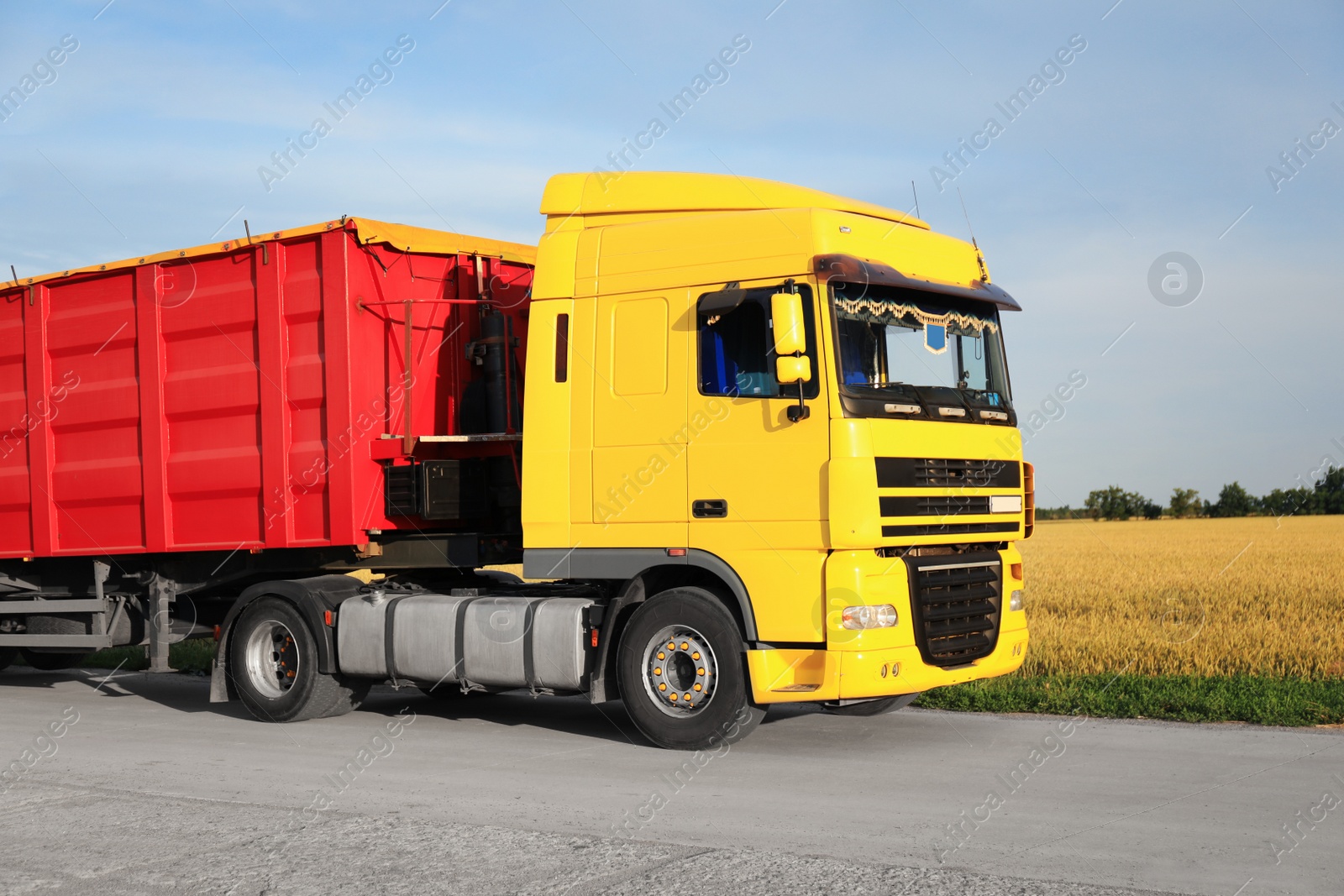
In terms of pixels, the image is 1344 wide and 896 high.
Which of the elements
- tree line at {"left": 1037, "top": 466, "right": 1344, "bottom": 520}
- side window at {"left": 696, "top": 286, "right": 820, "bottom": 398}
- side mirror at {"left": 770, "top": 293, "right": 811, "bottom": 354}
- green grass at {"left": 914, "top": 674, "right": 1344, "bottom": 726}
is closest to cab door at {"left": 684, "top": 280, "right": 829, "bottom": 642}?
side window at {"left": 696, "top": 286, "right": 820, "bottom": 398}

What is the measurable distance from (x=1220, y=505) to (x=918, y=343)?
7563 cm

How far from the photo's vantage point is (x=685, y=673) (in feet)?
26.6

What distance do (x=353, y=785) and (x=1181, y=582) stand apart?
16.8m

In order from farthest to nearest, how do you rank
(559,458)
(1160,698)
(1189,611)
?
(1189,611) → (1160,698) → (559,458)

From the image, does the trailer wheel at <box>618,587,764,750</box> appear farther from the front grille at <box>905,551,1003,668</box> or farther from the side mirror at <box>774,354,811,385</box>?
the side mirror at <box>774,354,811,385</box>

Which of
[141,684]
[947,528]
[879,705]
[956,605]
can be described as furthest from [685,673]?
[141,684]

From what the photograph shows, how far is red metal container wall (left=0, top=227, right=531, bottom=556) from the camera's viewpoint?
939cm

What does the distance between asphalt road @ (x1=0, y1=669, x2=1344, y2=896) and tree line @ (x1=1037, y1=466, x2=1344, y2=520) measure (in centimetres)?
6529

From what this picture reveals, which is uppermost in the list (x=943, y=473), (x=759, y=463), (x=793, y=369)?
(x=793, y=369)

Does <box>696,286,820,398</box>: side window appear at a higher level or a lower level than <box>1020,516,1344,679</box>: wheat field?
higher

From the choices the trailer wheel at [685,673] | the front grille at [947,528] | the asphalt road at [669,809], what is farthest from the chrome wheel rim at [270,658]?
the front grille at [947,528]

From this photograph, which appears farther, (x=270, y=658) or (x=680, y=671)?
(x=270, y=658)

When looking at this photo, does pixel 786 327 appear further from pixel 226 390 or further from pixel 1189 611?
pixel 1189 611

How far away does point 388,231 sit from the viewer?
31.2 ft
